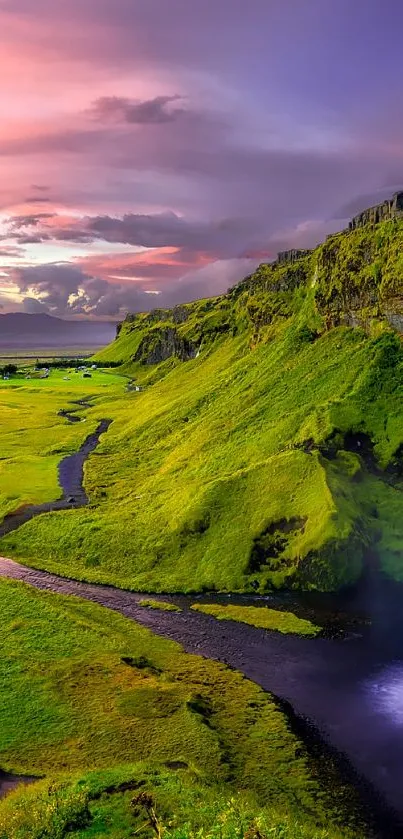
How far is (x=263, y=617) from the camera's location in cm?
6806

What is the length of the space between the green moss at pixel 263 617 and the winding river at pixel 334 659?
3.66 ft

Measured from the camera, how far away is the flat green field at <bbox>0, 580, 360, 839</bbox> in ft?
123

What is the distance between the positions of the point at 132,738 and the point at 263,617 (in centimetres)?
2390

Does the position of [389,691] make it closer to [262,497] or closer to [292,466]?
[262,497]

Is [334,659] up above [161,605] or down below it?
below

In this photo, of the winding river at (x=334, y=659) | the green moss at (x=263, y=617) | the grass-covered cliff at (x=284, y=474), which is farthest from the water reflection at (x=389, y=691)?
the grass-covered cliff at (x=284, y=474)

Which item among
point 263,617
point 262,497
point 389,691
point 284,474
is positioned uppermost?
point 284,474

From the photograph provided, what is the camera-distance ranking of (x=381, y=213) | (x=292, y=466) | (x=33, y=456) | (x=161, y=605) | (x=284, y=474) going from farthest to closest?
(x=33, y=456) → (x=381, y=213) → (x=292, y=466) → (x=284, y=474) → (x=161, y=605)

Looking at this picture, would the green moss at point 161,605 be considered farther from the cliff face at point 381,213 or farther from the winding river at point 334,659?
the cliff face at point 381,213

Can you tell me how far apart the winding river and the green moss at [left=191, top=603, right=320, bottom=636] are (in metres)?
1.11

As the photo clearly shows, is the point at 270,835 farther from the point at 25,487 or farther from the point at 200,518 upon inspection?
the point at 25,487

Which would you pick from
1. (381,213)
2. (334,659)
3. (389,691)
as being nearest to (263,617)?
(334,659)

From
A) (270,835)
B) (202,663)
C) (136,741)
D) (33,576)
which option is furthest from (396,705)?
(33,576)

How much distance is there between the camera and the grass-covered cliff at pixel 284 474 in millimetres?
78625
